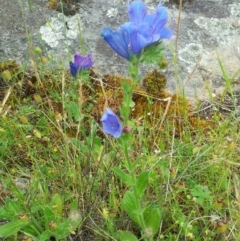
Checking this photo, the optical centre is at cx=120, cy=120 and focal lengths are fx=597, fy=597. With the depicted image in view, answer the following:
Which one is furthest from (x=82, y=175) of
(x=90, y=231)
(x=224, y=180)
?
(x=224, y=180)

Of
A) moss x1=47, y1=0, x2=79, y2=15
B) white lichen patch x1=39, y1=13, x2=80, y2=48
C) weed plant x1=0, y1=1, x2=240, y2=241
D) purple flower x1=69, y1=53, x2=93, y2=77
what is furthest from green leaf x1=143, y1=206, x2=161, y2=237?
moss x1=47, y1=0, x2=79, y2=15

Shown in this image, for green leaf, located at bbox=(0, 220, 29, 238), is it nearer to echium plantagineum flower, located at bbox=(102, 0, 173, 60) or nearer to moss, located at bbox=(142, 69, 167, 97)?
echium plantagineum flower, located at bbox=(102, 0, 173, 60)

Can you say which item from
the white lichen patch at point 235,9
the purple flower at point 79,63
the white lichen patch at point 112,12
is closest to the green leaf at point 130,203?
the purple flower at point 79,63

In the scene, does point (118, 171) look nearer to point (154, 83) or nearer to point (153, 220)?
point (153, 220)

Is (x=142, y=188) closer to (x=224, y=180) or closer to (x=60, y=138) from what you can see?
(x=224, y=180)

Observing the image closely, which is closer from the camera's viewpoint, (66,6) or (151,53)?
(151,53)

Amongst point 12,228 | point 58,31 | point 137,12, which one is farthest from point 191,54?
point 12,228

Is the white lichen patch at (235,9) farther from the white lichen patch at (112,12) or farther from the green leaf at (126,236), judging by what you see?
the green leaf at (126,236)
